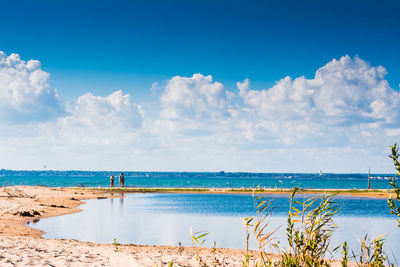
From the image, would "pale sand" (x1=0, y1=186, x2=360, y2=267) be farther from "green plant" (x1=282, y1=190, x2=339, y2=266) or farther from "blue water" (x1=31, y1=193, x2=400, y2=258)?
"green plant" (x1=282, y1=190, x2=339, y2=266)

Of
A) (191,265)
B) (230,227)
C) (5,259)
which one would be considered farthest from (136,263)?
(230,227)

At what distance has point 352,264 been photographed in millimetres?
17391

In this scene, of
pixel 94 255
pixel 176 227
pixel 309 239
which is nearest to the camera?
pixel 309 239

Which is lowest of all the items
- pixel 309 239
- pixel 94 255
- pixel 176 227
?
pixel 176 227

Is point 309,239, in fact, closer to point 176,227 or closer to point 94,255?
point 94,255

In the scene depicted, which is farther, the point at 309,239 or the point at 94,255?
the point at 94,255

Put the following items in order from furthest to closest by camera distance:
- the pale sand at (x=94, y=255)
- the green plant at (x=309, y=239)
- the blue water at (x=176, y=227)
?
the blue water at (x=176, y=227) < the pale sand at (x=94, y=255) < the green plant at (x=309, y=239)

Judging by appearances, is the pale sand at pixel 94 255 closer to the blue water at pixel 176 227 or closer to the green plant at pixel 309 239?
the blue water at pixel 176 227

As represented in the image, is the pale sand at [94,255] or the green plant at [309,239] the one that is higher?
the green plant at [309,239]

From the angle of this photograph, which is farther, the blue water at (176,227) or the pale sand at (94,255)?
the blue water at (176,227)

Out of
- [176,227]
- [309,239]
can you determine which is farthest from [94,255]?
[176,227]

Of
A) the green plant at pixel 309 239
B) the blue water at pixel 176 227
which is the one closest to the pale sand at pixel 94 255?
the blue water at pixel 176 227

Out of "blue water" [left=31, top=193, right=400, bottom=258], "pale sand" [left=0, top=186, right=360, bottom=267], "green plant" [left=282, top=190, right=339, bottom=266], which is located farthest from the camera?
"blue water" [left=31, top=193, right=400, bottom=258]

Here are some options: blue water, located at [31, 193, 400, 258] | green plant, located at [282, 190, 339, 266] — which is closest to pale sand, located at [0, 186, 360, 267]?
blue water, located at [31, 193, 400, 258]
